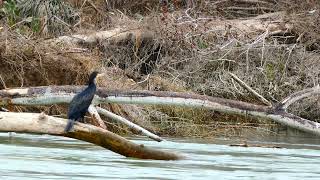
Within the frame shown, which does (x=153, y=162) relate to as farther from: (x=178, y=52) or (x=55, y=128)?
(x=178, y=52)

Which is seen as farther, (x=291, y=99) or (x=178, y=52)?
(x=178, y=52)

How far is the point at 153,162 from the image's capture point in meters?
11.7

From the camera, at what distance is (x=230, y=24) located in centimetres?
2125

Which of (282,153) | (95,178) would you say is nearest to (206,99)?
(282,153)

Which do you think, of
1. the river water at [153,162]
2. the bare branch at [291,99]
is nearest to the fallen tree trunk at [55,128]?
the river water at [153,162]

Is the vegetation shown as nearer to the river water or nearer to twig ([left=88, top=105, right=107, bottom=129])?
the river water

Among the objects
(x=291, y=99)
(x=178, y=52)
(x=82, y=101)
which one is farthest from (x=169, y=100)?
(x=178, y=52)

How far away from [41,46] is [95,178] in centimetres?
844

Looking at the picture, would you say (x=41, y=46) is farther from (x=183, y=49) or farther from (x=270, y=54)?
(x=270, y=54)

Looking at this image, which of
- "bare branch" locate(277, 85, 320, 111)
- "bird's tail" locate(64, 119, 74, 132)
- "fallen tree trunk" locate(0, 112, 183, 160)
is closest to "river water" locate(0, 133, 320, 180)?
"fallen tree trunk" locate(0, 112, 183, 160)

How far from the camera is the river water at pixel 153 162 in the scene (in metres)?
10.6

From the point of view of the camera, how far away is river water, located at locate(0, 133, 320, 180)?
10.6 metres

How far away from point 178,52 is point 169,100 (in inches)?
279

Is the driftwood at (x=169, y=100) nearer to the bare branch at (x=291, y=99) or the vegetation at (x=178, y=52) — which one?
the bare branch at (x=291, y=99)
